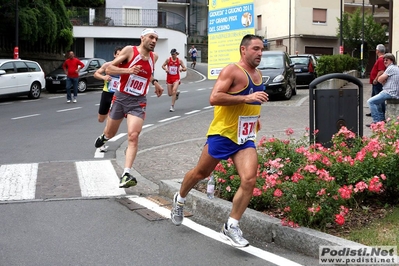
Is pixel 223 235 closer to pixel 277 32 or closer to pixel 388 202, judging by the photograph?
pixel 388 202

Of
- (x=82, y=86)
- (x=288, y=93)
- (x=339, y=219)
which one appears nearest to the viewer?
(x=339, y=219)

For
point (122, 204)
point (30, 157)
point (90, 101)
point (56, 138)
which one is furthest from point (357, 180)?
point (90, 101)

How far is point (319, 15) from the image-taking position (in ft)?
188

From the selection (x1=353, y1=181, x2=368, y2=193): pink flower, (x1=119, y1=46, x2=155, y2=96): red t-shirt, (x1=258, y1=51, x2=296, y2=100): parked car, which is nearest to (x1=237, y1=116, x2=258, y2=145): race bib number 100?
(x1=353, y1=181, x2=368, y2=193): pink flower

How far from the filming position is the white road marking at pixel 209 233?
502cm

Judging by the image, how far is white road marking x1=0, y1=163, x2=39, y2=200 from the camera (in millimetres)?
7520

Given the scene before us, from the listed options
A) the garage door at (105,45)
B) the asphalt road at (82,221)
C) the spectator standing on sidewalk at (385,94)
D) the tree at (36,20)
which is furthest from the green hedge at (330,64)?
the garage door at (105,45)

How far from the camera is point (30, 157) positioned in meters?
10.5

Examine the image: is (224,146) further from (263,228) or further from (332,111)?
(332,111)

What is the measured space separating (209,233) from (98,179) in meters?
3.06

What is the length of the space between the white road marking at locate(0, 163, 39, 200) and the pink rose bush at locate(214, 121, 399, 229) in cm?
251

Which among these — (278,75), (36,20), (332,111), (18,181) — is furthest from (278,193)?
(36,20)

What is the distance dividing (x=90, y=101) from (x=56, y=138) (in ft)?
34.5

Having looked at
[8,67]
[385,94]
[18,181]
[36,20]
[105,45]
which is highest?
[36,20]
